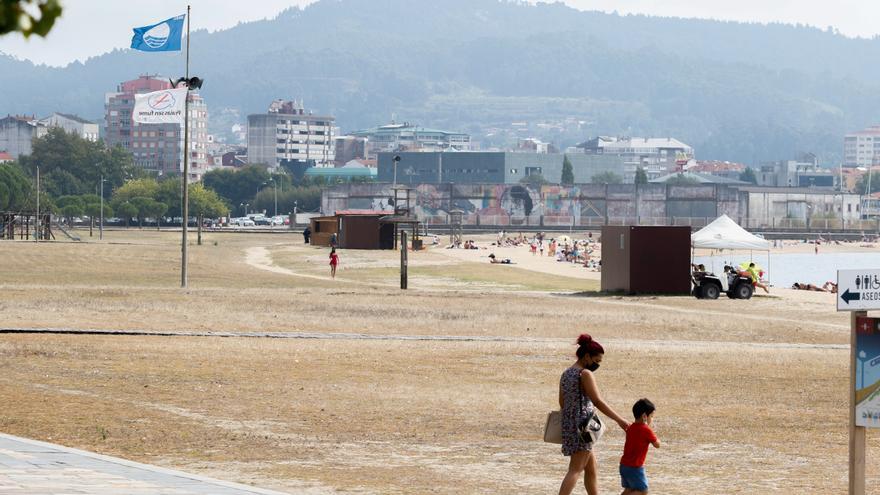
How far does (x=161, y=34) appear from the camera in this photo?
4919 centimetres

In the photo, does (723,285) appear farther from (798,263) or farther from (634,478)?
(798,263)

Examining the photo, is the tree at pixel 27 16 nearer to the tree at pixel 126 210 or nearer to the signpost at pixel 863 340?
the signpost at pixel 863 340

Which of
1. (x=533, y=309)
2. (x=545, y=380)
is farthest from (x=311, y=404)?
(x=533, y=309)

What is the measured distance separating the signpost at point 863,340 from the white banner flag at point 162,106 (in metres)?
36.7

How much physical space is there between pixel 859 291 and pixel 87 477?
23.3 feet

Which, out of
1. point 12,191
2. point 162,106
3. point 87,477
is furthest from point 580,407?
point 12,191

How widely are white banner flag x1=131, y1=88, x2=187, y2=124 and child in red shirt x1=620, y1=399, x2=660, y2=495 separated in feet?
118

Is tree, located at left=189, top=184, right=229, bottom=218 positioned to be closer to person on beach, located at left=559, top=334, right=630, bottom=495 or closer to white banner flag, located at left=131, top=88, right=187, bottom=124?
white banner flag, located at left=131, top=88, right=187, bottom=124

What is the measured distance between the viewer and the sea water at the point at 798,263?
10788 cm

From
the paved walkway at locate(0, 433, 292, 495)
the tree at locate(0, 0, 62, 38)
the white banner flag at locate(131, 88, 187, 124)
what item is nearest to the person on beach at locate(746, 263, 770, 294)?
the white banner flag at locate(131, 88, 187, 124)

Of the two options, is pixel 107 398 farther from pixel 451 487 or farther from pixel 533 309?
pixel 533 309

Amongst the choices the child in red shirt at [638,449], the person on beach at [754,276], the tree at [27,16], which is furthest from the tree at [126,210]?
the tree at [27,16]

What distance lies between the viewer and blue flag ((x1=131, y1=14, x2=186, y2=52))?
1928 inches

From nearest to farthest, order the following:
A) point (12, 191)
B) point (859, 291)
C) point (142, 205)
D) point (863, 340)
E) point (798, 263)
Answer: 1. point (859, 291)
2. point (863, 340)
3. point (12, 191)
4. point (798, 263)
5. point (142, 205)
